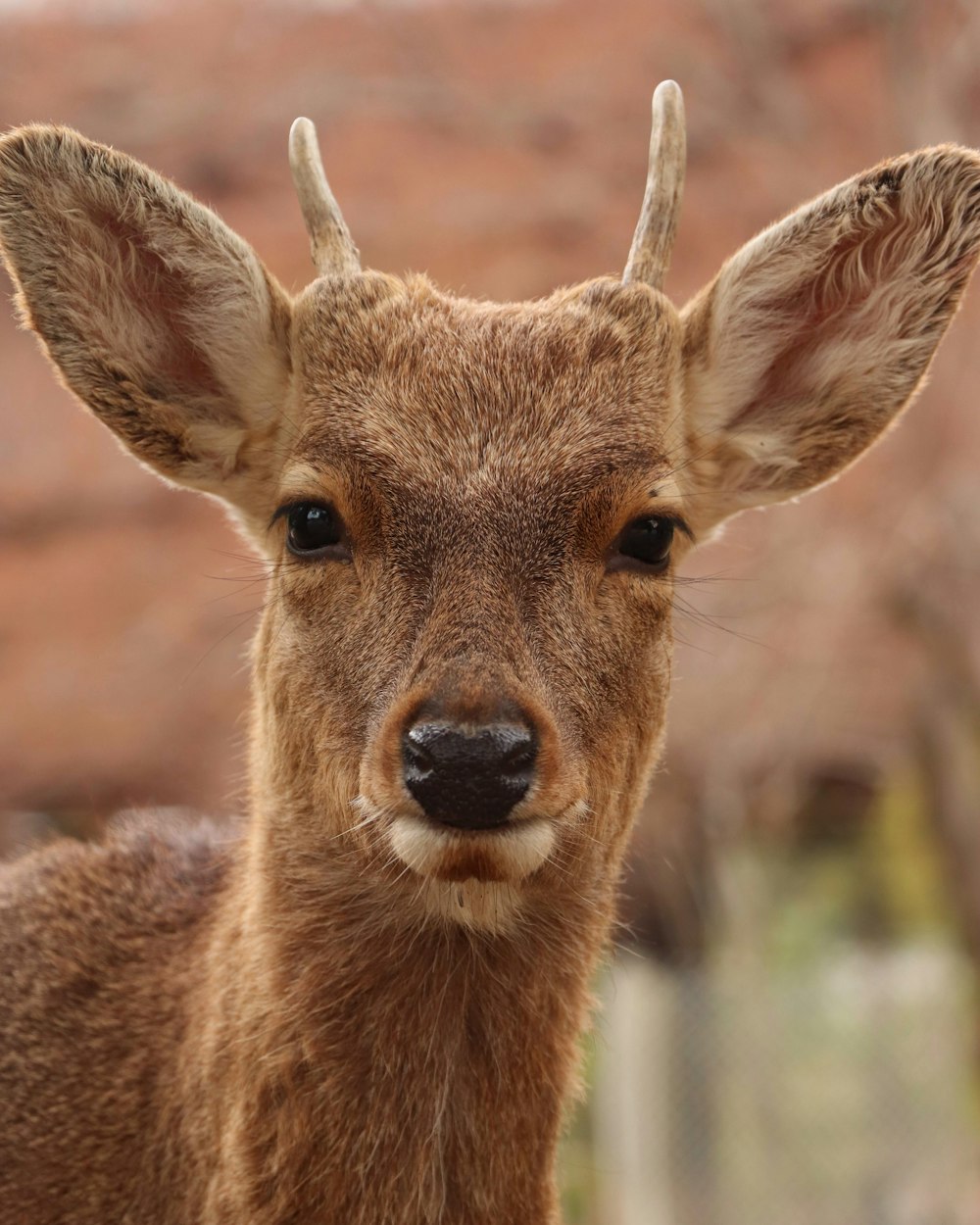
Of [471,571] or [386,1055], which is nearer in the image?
[471,571]

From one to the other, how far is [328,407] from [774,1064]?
10.8 m

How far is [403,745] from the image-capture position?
259 cm

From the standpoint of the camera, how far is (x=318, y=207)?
3.49 m

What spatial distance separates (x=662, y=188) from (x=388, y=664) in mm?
1376

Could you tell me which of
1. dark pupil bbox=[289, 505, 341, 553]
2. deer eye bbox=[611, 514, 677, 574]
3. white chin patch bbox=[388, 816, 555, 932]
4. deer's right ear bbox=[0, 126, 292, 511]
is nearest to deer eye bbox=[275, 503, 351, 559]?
dark pupil bbox=[289, 505, 341, 553]

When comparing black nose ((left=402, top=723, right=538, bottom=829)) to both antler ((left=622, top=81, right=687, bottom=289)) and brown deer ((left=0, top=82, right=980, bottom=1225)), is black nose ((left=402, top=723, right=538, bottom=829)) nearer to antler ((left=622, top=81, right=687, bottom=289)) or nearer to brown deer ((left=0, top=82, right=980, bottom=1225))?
A: brown deer ((left=0, top=82, right=980, bottom=1225))

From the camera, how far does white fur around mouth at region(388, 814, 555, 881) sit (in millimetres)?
2586

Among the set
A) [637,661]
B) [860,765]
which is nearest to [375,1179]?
[637,661]

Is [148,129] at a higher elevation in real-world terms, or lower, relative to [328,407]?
higher

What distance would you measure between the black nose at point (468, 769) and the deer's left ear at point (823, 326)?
1334mm

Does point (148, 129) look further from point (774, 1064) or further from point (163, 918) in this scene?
point (163, 918)

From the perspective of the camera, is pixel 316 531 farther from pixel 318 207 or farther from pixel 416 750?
pixel 318 207

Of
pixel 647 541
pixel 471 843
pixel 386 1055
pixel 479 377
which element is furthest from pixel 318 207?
pixel 386 1055

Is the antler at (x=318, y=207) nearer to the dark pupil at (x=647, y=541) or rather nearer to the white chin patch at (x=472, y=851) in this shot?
the dark pupil at (x=647, y=541)
